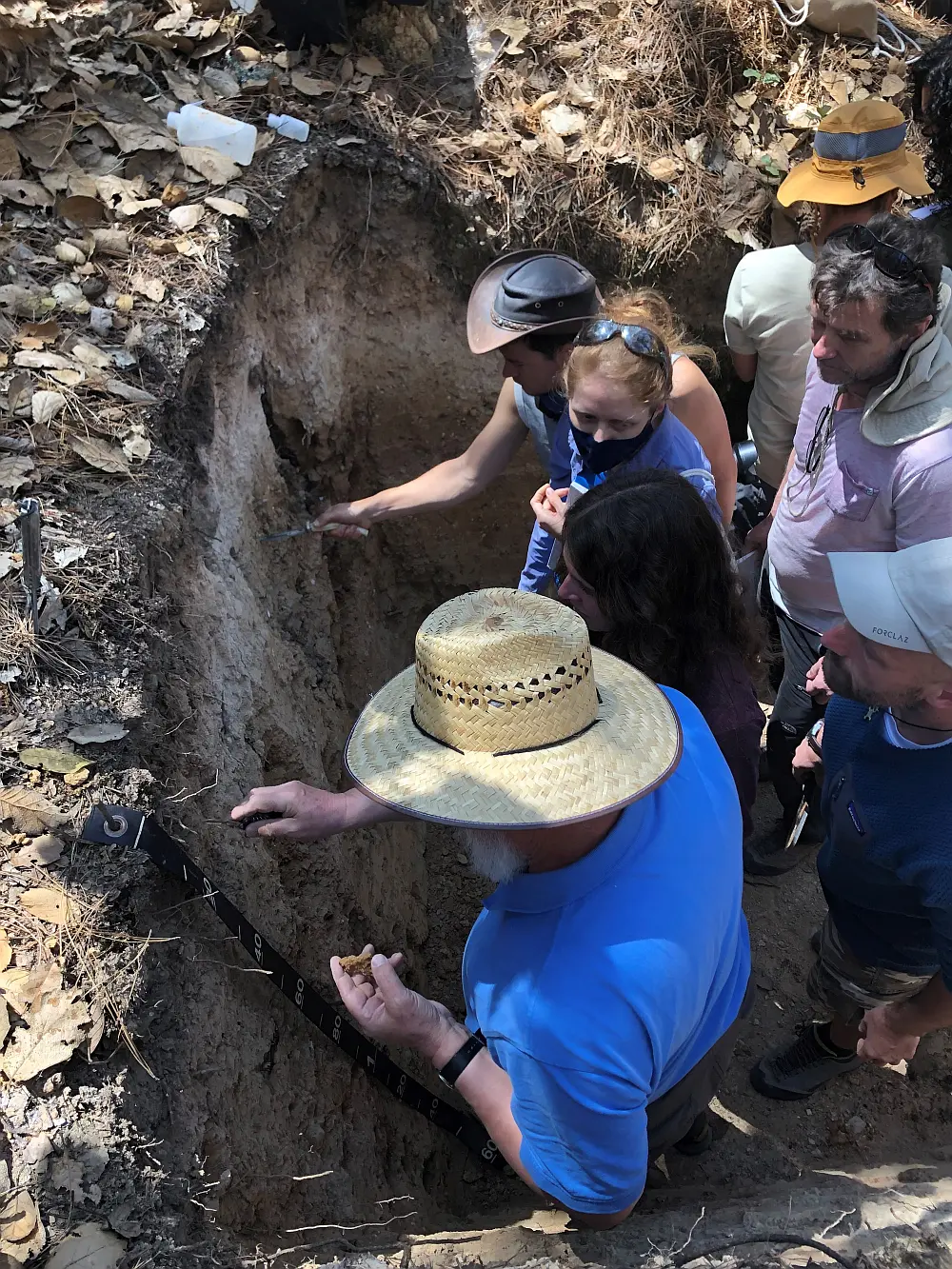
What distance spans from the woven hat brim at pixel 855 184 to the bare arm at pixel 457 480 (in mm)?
1432

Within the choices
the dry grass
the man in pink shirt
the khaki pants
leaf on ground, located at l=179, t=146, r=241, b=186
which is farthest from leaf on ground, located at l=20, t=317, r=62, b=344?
the khaki pants

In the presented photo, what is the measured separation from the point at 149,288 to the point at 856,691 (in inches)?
112

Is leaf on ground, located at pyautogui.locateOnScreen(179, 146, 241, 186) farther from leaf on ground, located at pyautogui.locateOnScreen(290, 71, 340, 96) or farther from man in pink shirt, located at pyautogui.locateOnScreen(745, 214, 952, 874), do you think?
man in pink shirt, located at pyautogui.locateOnScreen(745, 214, 952, 874)

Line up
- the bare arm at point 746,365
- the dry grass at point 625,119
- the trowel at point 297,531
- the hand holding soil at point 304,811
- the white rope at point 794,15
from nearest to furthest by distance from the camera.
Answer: the hand holding soil at point 304,811 → the trowel at point 297,531 → the bare arm at point 746,365 → the dry grass at point 625,119 → the white rope at point 794,15

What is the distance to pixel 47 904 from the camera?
1977 mm

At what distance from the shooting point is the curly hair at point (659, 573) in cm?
230

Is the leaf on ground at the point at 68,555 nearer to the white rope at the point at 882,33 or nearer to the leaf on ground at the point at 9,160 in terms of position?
the leaf on ground at the point at 9,160

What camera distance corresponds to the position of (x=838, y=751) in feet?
7.64

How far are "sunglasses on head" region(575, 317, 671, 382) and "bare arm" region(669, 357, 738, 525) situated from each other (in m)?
Result: 0.25

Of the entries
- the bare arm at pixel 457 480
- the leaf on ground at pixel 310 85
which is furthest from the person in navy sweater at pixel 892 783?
the leaf on ground at pixel 310 85

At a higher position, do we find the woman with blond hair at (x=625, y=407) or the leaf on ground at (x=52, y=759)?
the woman with blond hair at (x=625, y=407)

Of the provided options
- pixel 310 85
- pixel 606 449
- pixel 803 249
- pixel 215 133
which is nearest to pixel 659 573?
pixel 606 449

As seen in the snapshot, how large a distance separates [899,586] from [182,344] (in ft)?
8.31

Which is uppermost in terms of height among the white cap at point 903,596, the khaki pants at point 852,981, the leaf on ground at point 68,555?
the white cap at point 903,596
